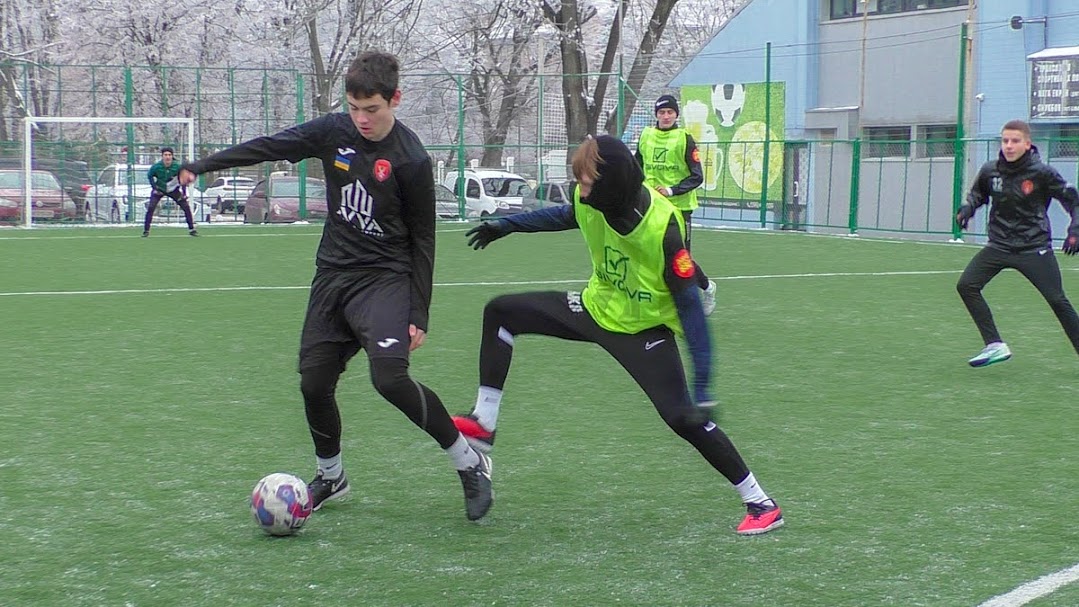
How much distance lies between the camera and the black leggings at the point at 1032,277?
8.93m

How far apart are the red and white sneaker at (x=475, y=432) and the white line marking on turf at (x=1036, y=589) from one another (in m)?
2.14

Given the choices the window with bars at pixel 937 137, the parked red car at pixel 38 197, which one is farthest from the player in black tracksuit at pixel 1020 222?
the parked red car at pixel 38 197

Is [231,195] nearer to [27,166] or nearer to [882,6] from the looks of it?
[27,166]

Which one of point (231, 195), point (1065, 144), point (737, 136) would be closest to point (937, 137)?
point (1065, 144)

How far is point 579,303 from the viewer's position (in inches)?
213

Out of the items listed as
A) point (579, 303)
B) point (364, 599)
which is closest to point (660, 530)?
point (579, 303)

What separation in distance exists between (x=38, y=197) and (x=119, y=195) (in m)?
1.74

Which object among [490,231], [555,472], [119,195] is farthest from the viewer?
[119,195]

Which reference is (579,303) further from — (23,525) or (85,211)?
(85,211)

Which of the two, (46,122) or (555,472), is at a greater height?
(46,122)

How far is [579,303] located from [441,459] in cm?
143

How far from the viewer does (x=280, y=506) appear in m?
4.97

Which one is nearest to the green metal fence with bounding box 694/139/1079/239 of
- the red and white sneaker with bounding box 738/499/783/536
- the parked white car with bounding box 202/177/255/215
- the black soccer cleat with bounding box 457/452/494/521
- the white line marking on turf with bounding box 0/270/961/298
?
the white line marking on turf with bounding box 0/270/961/298

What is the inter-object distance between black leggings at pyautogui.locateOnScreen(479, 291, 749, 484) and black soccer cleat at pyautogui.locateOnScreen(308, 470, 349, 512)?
72cm
